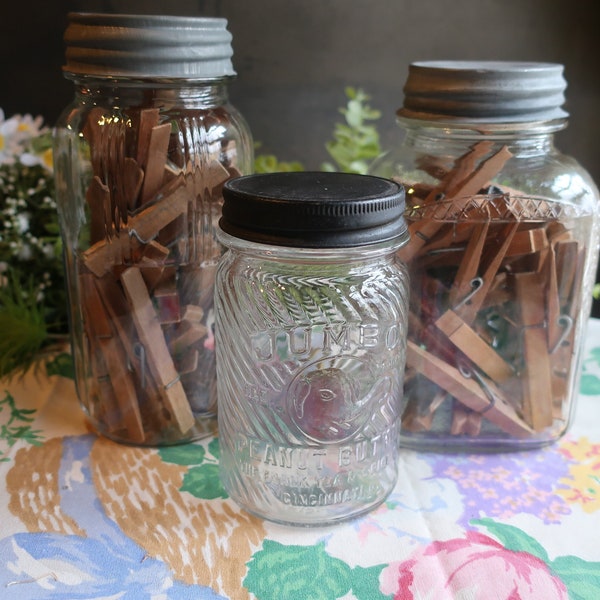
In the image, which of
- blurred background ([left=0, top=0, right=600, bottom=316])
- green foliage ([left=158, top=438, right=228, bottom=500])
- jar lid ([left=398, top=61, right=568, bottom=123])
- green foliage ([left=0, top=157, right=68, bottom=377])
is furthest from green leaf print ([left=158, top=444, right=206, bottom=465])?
blurred background ([left=0, top=0, right=600, bottom=316])

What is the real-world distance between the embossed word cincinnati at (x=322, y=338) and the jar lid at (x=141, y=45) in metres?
0.20

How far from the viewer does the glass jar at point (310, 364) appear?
1.59 feet

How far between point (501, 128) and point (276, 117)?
430mm

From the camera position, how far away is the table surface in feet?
1.50

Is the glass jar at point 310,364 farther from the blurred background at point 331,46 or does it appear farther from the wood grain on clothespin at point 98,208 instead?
the blurred background at point 331,46

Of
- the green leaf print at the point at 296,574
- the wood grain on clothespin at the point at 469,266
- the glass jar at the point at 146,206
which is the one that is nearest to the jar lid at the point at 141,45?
the glass jar at the point at 146,206

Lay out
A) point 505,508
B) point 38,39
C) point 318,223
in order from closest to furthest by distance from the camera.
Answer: point 318,223
point 505,508
point 38,39

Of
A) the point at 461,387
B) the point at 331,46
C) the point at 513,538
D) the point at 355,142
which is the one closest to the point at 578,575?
the point at 513,538

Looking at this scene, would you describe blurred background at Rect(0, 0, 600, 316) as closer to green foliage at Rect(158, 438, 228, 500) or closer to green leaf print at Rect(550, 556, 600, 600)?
green foliage at Rect(158, 438, 228, 500)

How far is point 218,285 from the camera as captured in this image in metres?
0.52

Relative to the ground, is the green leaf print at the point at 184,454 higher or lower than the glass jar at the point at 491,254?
lower

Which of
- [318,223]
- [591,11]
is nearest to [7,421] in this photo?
[318,223]

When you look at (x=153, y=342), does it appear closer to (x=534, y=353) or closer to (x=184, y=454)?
(x=184, y=454)

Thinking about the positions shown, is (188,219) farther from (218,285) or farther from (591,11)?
(591,11)
